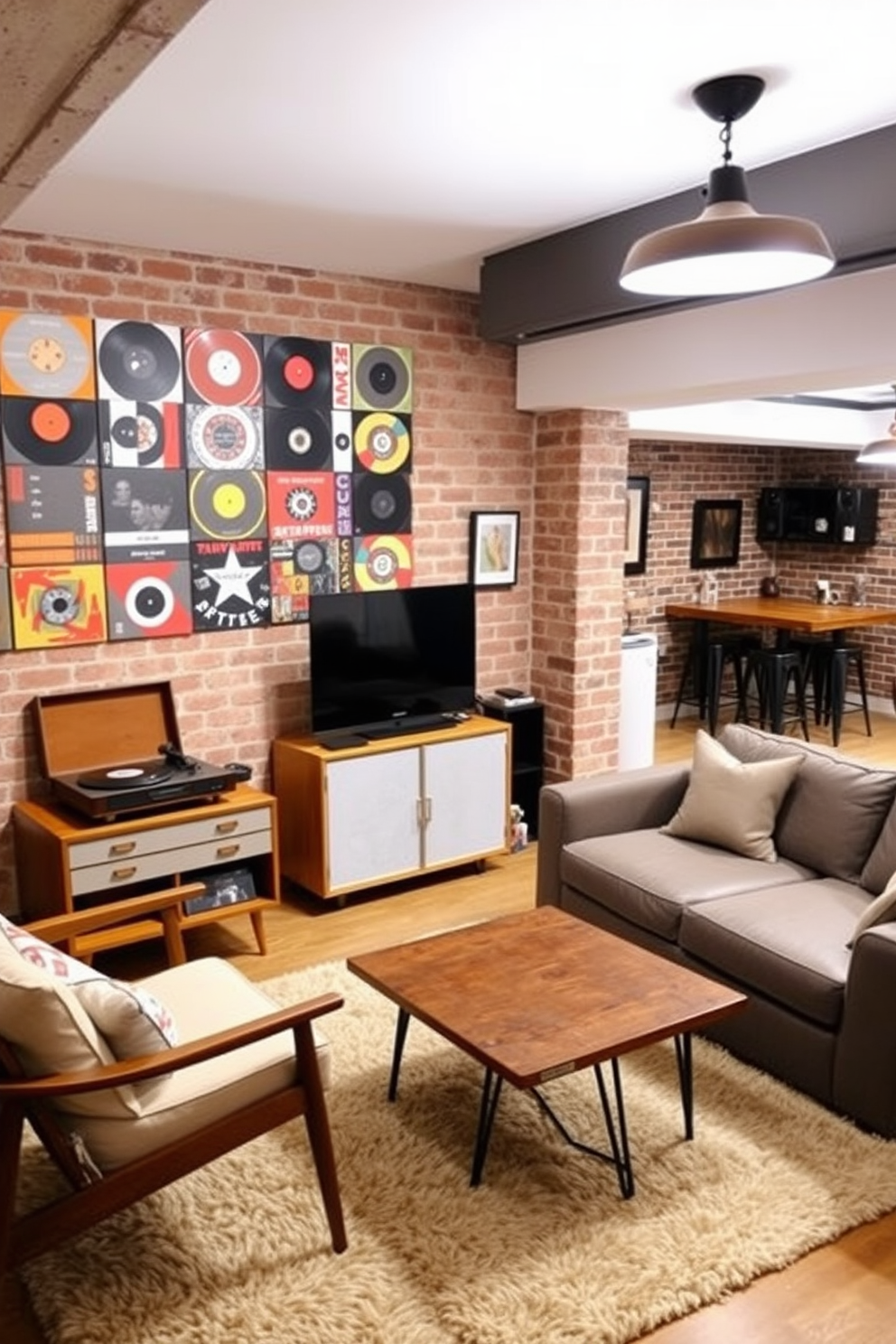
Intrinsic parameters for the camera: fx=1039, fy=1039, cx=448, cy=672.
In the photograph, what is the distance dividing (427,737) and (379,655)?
15.4 inches

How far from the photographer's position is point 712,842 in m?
3.51

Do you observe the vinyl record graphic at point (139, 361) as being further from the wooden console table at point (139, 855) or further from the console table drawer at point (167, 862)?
the console table drawer at point (167, 862)

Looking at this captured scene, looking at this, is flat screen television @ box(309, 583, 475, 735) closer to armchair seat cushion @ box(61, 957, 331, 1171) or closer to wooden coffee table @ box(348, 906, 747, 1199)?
wooden coffee table @ box(348, 906, 747, 1199)

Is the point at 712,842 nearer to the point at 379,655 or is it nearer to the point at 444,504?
the point at 379,655

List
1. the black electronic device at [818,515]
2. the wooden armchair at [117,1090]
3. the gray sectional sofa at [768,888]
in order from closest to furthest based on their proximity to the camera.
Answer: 1. the wooden armchair at [117,1090]
2. the gray sectional sofa at [768,888]
3. the black electronic device at [818,515]

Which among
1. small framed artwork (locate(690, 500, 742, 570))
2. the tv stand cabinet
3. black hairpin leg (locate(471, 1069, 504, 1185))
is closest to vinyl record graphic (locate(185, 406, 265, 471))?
the tv stand cabinet

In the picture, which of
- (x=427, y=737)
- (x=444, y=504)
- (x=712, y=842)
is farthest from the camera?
(x=444, y=504)

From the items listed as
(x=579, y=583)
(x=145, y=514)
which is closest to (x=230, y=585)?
(x=145, y=514)

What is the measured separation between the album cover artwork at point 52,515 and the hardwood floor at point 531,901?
4.82 ft

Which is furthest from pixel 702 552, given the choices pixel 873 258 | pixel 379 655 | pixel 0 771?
pixel 0 771

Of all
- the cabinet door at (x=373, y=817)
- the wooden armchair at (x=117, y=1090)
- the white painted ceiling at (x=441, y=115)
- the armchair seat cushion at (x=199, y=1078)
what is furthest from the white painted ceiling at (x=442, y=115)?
the cabinet door at (x=373, y=817)

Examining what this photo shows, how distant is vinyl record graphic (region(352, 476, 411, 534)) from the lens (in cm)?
440

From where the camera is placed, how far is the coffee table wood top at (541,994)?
226cm

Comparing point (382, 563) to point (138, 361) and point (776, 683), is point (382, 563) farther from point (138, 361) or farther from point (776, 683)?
point (776, 683)
